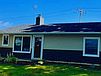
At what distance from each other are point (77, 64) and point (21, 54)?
6980mm

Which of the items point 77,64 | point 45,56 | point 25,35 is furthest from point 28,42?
point 77,64

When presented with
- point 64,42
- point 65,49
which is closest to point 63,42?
point 64,42

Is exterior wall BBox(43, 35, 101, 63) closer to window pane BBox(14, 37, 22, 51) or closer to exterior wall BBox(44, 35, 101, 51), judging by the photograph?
exterior wall BBox(44, 35, 101, 51)

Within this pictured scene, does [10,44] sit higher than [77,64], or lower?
higher

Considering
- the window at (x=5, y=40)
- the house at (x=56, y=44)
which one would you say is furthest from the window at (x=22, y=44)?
the window at (x=5, y=40)

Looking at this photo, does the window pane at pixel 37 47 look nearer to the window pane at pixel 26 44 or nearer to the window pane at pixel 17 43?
the window pane at pixel 26 44

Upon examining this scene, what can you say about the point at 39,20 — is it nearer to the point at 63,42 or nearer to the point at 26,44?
the point at 26,44

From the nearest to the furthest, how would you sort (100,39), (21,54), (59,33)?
(100,39), (59,33), (21,54)

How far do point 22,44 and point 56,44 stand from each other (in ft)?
13.7

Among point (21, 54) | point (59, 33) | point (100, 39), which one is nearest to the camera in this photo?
point (100, 39)

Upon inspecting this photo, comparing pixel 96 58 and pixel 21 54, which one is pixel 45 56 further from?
pixel 96 58

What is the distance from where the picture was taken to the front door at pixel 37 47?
84.4ft

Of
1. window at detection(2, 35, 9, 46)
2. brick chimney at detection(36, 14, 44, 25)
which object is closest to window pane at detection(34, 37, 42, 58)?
window at detection(2, 35, 9, 46)

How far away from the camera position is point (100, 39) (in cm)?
2209
